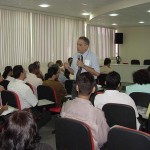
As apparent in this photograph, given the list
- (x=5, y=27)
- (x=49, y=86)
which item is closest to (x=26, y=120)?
(x=49, y=86)

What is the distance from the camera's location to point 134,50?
1292cm

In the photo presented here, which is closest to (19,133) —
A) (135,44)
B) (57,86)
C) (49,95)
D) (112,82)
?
(112,82)

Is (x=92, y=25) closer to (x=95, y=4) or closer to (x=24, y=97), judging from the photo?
(x=95, y=4)

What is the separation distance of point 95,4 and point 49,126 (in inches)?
152

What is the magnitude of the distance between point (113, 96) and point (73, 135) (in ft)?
2.92

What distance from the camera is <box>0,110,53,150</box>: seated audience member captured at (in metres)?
1.38

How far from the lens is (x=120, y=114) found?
283 cm

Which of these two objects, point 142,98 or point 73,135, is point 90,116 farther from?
point 142,98

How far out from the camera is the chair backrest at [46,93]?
15.4 feet

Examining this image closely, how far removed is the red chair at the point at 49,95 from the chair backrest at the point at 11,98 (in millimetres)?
974

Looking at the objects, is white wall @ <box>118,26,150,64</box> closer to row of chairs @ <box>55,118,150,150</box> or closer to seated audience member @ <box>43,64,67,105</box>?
seated audience member @ <box>43,64,67,105</box>

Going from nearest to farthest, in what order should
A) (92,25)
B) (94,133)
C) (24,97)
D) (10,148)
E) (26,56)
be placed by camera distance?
(10,148), (94,133), (24,97), (26,56), (92,25)

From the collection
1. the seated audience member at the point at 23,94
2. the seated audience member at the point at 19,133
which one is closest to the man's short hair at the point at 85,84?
the seated audience member at the point at 19,133

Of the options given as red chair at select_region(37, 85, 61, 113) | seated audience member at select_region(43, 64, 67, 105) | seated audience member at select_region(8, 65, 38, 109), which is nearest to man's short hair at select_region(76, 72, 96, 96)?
seated audience member at select_region(8, 65, 38, 109)
